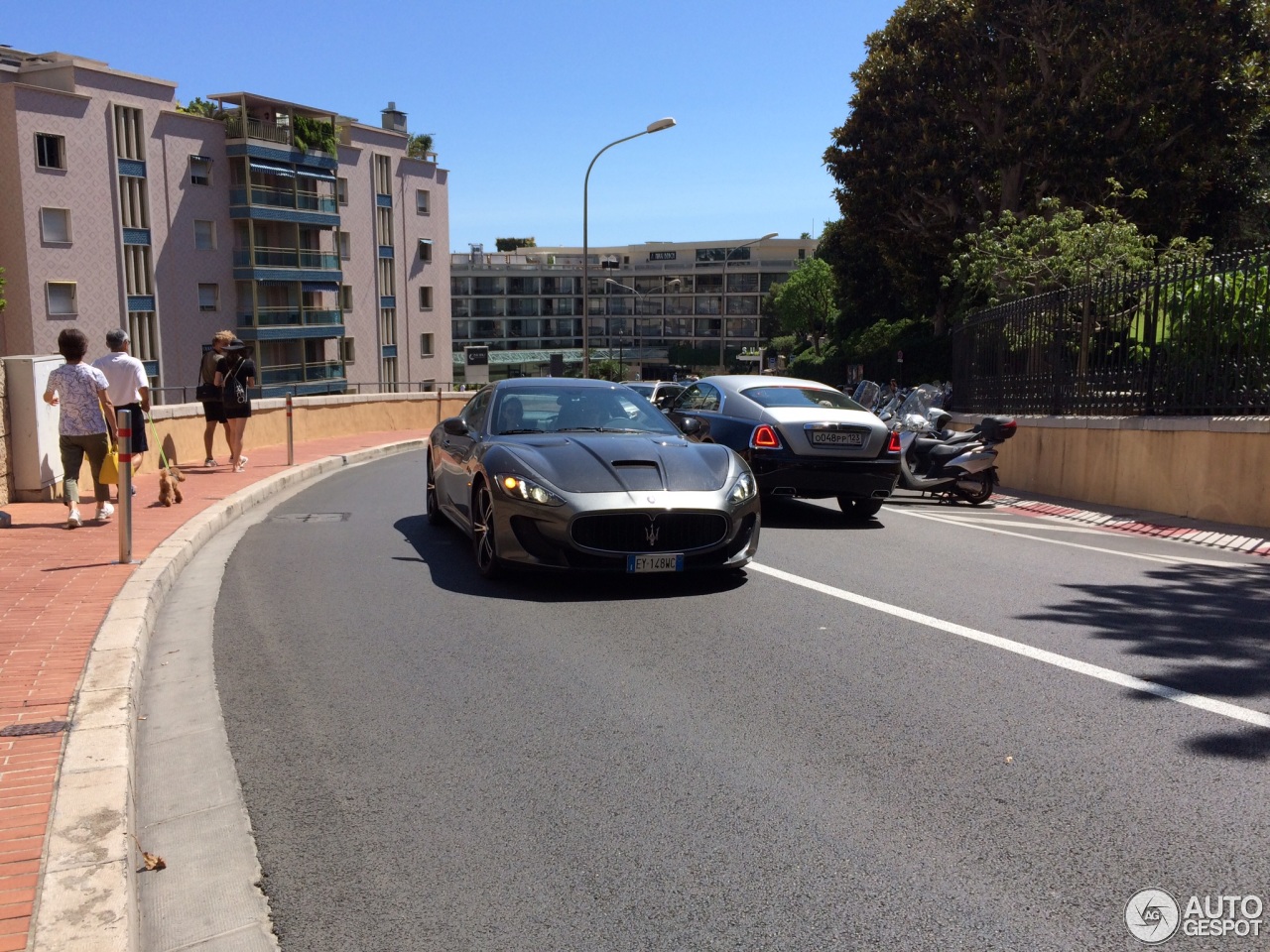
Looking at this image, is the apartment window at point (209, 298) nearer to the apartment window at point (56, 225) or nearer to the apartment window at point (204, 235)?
the apartment window at point (204, 235)

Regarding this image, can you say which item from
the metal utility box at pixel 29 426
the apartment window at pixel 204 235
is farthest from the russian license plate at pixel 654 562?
the apartment window at pixel 204 235

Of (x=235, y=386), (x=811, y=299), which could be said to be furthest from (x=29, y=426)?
(x=811, y=299)

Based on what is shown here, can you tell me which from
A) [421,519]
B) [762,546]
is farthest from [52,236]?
[762,546]

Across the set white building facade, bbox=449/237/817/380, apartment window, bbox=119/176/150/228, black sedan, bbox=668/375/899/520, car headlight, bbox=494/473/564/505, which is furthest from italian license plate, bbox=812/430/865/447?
white building facade, bbox=449/237/817/380

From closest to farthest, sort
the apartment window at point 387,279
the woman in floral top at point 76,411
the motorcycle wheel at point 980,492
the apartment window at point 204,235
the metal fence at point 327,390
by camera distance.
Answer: the woman in floral top at point 76,411 < the motorcycle wheel at point 980,492 < the metal fence at point 327,390 < the apartment window at point 204,235 < the apartment window at point 387,279

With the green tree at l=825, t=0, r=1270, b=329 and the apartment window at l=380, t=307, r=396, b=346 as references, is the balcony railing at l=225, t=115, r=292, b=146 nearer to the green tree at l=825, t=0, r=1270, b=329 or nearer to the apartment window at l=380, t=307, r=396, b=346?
the apartment window at l=380, t=307, r=396, b=346

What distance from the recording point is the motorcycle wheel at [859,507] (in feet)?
38.2

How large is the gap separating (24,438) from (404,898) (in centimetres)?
901

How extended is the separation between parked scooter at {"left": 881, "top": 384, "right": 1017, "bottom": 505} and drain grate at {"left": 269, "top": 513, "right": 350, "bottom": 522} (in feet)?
21.7

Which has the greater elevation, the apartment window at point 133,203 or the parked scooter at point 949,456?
the apartment window at point 133,203

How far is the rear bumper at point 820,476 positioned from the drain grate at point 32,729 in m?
7.34

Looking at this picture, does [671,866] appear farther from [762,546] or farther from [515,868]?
[762,546]

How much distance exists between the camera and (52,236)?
45.1 meters

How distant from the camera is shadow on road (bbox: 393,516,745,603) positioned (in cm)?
760
